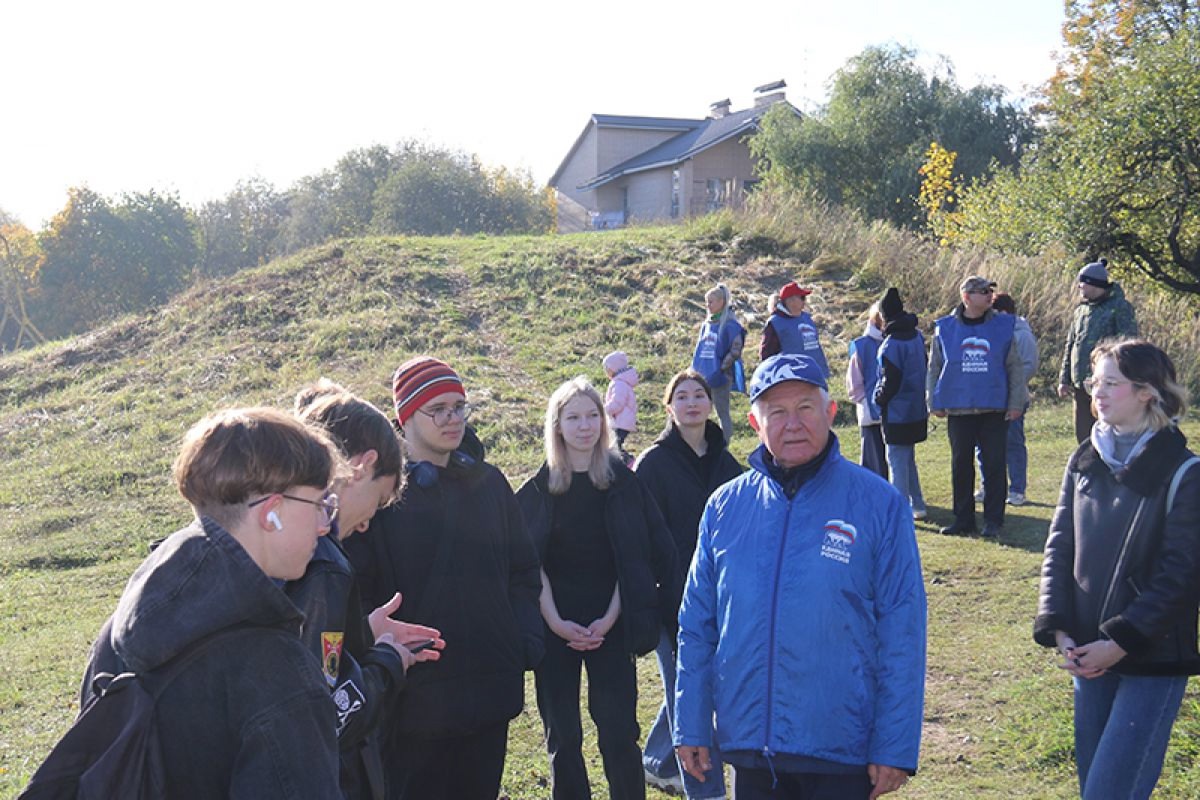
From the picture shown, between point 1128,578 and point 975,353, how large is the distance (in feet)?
19.7

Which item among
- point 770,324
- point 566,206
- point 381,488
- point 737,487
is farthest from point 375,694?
point 566,206

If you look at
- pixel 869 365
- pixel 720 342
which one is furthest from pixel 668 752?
pixel 720 342

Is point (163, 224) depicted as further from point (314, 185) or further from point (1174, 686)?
point (1174, 686)

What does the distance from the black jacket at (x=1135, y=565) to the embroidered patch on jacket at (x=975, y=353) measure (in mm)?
5652

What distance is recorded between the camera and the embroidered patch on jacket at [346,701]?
2779 mm

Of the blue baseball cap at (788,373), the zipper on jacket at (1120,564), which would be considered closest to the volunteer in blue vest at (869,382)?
the zipper on jacket at (1120,564)

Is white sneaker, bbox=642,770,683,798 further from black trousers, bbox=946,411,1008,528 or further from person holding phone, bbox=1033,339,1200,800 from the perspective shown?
black trousers, bbox=946,411,1008,528

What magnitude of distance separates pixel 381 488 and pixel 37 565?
36.0 feet

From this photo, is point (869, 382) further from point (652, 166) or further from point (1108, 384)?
point (652, 166)

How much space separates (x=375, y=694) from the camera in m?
2.91

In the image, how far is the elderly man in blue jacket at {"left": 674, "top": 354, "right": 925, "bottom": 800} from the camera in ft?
10.5

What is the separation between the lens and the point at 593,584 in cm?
495

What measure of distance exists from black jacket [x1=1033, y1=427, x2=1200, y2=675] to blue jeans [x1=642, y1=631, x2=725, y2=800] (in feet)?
5.25

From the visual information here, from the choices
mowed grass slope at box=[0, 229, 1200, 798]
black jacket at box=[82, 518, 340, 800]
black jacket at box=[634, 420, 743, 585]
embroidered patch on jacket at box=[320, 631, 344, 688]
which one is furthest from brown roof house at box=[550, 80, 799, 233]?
black jacket at box=[82, 518, 340, 800]
